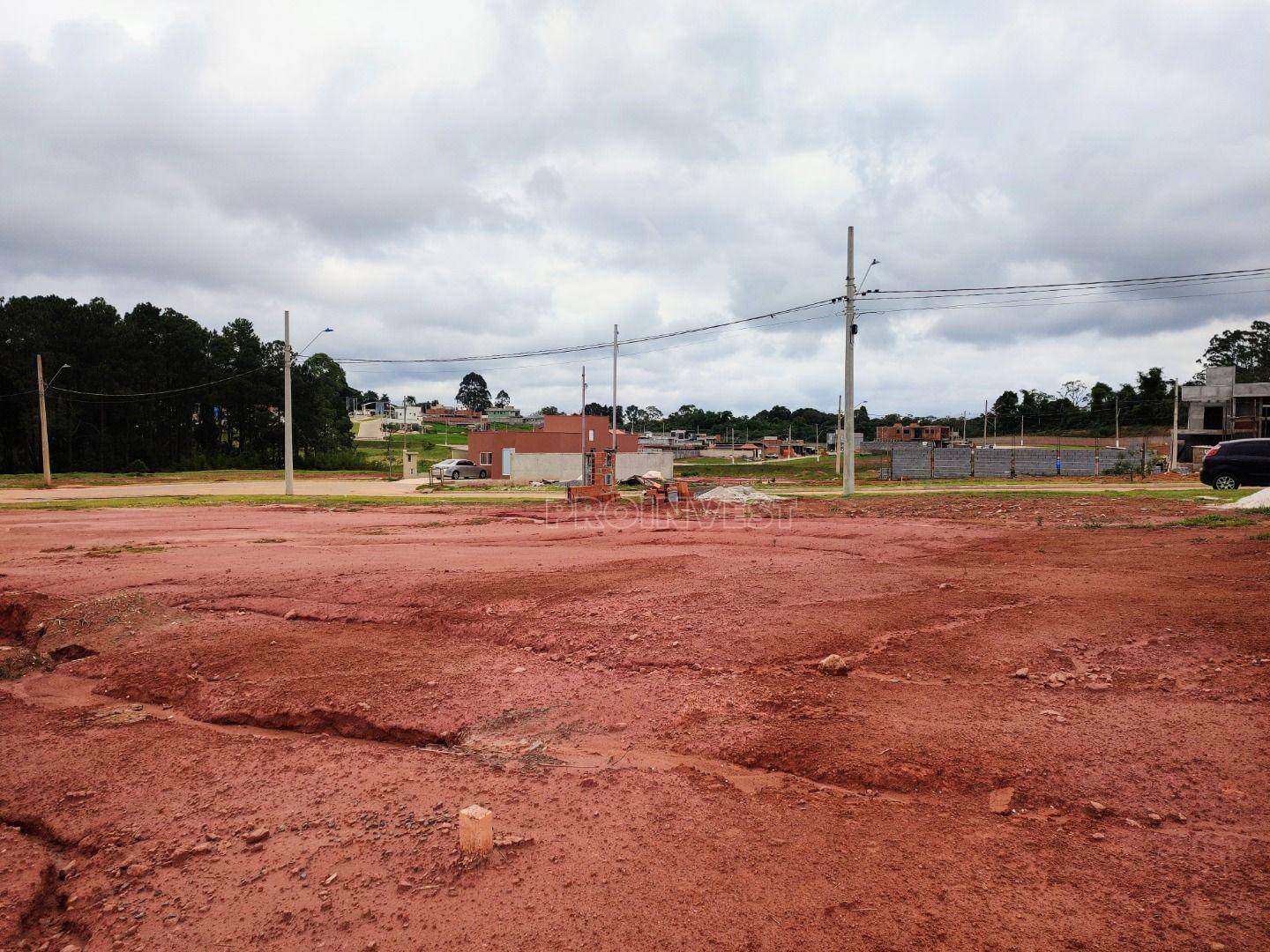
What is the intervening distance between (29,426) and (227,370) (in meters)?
18.0

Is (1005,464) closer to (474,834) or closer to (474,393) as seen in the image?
(474,834)

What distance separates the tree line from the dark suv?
65.7 meters

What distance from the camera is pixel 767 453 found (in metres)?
103

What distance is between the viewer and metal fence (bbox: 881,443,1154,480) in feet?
147

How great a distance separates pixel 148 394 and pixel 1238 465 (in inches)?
2842

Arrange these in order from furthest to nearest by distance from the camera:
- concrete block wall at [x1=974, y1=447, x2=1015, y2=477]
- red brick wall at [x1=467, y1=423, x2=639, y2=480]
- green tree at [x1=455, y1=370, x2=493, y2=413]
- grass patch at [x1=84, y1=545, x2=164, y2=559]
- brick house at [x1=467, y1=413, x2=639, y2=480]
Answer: green tree at [x1=455, y1=370, x2=493, y2=413] < red brick wall at [x1=467, y1=423, x2=639, y2=480] < brick house at [x1=467, y1=413, x2=639, y2=480] < concrete block wall at [x1=974, y1=447, x2=1015, y2=477] < grass patch at [x1=84, y1=545, x2=164, y2=559]

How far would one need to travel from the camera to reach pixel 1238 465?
2336 cm

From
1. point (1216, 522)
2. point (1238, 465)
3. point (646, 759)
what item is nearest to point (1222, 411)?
point (1238, 465)

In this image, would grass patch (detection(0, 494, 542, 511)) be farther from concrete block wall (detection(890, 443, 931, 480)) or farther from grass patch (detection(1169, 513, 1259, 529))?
concrete block wall (detection(890, 443, 931, 480))

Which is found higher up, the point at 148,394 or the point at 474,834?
the point at 148,394

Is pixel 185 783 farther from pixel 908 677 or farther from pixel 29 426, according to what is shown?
pixel 29 426

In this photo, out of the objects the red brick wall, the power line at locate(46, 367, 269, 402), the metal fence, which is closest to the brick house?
the red brick wall

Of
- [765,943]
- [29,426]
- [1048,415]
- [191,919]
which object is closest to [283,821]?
[191,919]

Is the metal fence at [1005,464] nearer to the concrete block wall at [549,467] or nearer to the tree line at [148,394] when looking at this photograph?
the concrete block wall at [549,467]
